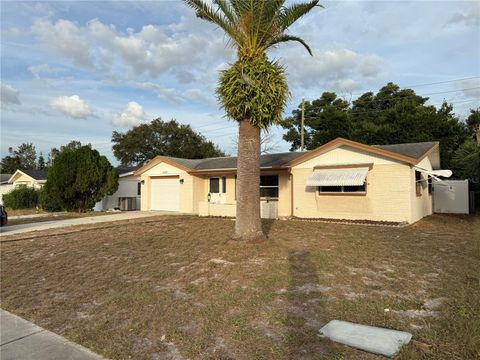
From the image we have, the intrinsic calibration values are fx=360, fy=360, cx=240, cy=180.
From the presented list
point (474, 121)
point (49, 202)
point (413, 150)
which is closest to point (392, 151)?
point (413, 150)

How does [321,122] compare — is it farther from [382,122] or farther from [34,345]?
[34,345]

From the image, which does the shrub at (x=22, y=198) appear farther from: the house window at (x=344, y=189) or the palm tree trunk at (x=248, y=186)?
the palm tree trunk at (x=248, y=186)

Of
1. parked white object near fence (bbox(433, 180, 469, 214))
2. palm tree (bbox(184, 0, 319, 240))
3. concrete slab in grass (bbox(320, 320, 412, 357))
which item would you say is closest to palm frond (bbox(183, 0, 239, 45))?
palm tree (bbox(184, 0, 319, 240))

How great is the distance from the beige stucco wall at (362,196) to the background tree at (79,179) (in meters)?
12.7

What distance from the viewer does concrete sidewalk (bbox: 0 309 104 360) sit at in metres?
4.09

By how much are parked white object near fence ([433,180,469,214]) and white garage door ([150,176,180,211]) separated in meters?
15.2

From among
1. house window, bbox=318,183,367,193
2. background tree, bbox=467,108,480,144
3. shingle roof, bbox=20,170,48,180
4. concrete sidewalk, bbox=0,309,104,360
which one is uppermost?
background tree, bbox=467,108,480,144

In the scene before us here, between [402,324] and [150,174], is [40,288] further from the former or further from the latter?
[150,174]

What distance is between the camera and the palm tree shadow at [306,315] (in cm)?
402

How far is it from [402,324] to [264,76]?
7.02 meters

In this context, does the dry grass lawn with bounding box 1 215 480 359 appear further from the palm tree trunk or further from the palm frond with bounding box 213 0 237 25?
the palm frond with bounding box 213 0 237 25

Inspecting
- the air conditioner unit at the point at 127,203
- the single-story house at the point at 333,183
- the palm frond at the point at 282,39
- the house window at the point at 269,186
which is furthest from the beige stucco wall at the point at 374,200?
the air conditioner unit at the point at 127,203

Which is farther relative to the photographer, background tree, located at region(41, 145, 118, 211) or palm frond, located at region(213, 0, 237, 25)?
background tree, located at region(41, 145, 118, 211)

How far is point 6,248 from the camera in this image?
1063 centimetres
